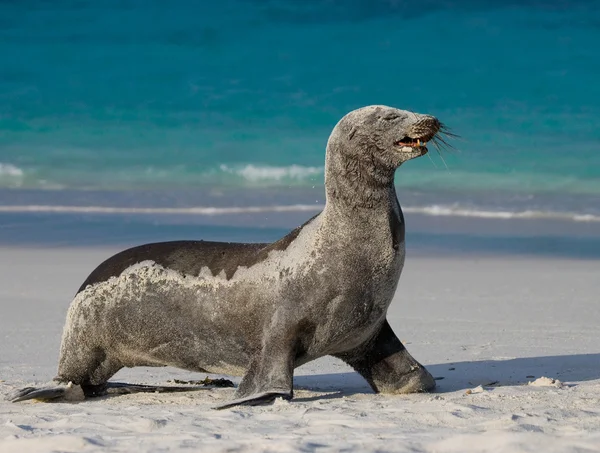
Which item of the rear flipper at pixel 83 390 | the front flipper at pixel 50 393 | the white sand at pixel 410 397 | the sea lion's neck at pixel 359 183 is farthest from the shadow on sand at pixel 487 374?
the front flipper at pixel 50 393

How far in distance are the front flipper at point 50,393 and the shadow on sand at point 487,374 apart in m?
1.63

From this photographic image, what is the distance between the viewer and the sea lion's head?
23.0ft

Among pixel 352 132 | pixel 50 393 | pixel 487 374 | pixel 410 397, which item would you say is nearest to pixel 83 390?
pixel 50 393

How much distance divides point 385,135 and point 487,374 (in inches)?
93.0

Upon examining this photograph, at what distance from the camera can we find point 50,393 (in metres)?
7.49

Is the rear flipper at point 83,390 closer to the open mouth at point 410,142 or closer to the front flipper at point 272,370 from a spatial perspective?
the front flipper at point 272,370

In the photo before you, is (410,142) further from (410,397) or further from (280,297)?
(410,397)

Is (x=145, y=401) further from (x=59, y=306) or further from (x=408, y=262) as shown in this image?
(x=408, y=262)

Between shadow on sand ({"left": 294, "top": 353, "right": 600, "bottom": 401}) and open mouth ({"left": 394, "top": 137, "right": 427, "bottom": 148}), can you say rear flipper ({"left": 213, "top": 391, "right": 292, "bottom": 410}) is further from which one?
open mouth ({"left": 394, "top": 137, "right": 427, "bottom": 148})

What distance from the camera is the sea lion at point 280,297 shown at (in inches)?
278

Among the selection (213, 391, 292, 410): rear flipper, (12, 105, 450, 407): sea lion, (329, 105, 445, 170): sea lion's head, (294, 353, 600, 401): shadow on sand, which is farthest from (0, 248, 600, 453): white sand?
(329, 105, 445, 170): sea lion's head

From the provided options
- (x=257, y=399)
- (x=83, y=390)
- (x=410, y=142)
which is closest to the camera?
(x=257, y=399)

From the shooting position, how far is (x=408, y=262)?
58.5 ft

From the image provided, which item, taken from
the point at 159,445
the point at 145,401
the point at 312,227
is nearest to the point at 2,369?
the point at 145,401
